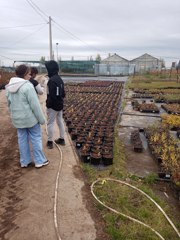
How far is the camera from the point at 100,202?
3.39m

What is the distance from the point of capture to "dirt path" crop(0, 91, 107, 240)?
109 inches

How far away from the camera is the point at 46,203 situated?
3260 mm

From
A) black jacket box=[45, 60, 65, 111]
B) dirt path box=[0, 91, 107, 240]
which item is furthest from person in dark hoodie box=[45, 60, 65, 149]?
dirt path box=[0, 91, 107, 240]

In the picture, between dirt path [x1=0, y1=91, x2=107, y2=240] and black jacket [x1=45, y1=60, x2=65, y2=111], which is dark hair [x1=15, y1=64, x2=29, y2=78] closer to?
black jacket [x1=45, y1=60, x2=65, y2=111]

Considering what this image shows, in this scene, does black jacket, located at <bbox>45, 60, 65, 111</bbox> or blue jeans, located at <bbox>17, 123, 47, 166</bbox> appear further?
black jacket, located at <bbox>45, 60, 65, 111</bbox>

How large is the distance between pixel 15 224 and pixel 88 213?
33.7 inches

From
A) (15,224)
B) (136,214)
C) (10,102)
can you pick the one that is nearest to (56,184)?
(15,224)

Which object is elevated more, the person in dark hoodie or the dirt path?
the person in dark hoodie

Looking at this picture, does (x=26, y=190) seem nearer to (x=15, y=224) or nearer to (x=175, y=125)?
(x=15, y=224)

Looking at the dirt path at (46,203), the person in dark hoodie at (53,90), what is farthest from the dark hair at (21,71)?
the dirt path at (46,203)

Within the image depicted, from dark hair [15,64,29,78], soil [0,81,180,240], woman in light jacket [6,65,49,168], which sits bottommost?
soil [0,81,180,240]

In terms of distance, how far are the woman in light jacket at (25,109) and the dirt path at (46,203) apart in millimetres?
381

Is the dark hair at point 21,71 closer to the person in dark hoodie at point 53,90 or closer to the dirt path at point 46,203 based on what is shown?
the person in dark hoodie at point 53,90

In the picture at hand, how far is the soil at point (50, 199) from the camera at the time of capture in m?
2.78
